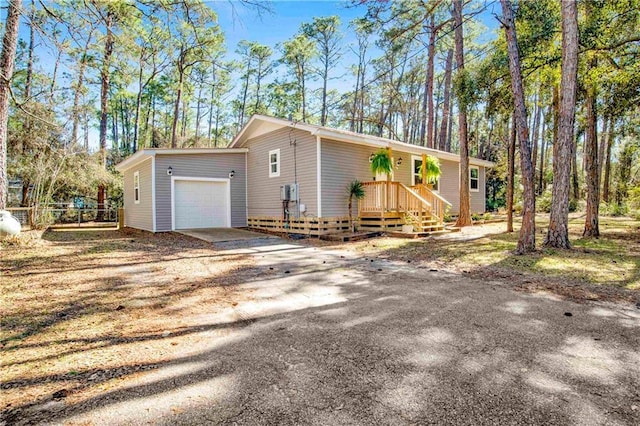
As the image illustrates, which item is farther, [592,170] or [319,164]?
[319,164]

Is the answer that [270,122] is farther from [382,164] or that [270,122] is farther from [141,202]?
[141,202]

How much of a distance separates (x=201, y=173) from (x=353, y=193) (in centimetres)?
600

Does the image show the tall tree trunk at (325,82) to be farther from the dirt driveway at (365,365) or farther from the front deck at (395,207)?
the dirt driveway at (365,365)

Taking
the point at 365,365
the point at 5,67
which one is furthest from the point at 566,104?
the point at 5,67

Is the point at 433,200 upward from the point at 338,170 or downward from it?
downward

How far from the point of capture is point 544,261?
22.1 ft

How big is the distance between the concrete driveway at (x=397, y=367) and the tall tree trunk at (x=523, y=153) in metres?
3.51

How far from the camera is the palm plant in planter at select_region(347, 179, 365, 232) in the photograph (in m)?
12.1

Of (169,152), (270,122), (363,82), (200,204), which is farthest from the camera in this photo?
(363,82)

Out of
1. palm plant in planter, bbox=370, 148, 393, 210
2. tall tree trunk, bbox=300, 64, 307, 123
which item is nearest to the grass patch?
palm plant in planter, bbox=370, 148, 393, 210

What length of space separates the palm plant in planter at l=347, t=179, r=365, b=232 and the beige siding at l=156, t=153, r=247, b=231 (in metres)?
4.88

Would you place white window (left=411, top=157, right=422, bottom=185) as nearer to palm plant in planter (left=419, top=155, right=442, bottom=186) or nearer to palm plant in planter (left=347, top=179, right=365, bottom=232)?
palm plant in planter (left=419, top=155, right=442, bottom=186)

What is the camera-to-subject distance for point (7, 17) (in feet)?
26.2

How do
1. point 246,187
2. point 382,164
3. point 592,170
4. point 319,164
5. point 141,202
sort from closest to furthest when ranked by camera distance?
point 592,170 → point 319,164 → point 382,164 → point 141,202 → point 246,187
